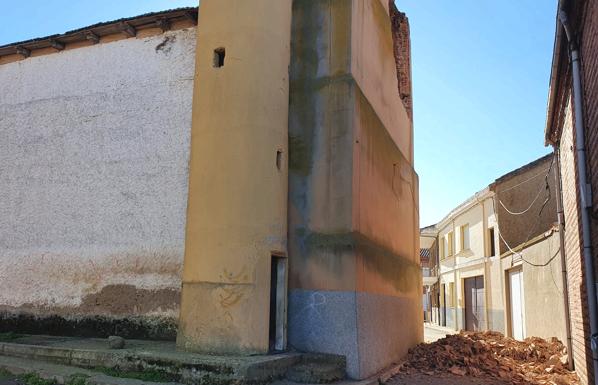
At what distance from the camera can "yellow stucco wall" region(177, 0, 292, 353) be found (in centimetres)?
808

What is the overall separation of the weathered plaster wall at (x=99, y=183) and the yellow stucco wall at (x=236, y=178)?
4.69 ft

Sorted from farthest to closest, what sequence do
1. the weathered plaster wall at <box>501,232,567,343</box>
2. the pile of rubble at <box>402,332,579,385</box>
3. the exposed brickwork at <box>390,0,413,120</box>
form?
the exposed brickwork at <box>390,0,413,120</box> < the weathered plaster wall at <box>501,232,567,343</box> < the pile of rubble at <box>402,332,579,385</box>

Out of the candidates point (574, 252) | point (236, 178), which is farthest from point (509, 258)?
point (236, 178)

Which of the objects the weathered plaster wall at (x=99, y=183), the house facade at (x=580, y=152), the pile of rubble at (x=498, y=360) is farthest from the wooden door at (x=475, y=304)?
the weathered plaster wall at (x=99, y=183)

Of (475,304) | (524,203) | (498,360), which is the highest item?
(524,203)

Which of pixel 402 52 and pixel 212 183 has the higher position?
pixel 402 52

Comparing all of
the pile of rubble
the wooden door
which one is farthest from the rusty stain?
the wooden door

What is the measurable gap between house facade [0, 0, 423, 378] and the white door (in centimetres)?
737

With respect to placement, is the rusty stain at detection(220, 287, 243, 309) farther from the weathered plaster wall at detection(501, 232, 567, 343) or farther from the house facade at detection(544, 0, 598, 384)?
the weathered plaster wall at detection(501, 232, 567, 343)

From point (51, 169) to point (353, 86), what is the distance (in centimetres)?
668

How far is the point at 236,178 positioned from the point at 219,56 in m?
2.30

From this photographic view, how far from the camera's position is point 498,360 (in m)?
11.8

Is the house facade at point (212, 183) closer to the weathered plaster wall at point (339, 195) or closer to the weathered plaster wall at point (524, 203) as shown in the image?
the weathered plaster wall at point (339, 195)

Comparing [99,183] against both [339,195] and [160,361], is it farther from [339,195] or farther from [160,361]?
[339,195]
